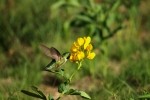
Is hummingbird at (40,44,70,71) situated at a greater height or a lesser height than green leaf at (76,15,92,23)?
lesser

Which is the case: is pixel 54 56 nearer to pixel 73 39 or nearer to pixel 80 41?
pixel 80 41

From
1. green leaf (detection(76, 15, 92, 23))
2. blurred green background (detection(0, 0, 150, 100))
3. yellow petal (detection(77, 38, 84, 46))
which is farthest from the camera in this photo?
green leaf (detection(76, 15, 92, 23))

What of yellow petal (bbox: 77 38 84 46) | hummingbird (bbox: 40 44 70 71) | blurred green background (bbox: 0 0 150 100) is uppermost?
blurred green background (bbox: 0 0 150 100)

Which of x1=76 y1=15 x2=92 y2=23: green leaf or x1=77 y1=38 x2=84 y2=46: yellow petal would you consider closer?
x1=77 y1=38 x2=84 y2=46: yellow petal

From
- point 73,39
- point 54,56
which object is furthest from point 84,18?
point 54,56

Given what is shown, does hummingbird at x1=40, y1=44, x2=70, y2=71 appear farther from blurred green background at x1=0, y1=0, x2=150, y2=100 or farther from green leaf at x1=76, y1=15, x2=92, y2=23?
green leaf at x1=76, y1=15, x2=92, y2=23

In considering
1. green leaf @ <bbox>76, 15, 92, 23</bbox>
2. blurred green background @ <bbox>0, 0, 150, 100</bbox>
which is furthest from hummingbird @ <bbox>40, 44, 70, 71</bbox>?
green leaf @ <bbox>76, 15, 92, 23</bbox>

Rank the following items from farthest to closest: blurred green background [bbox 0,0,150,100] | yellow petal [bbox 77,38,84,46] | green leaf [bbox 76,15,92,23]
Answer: green leaf [bbox 76,15,92,23]
blurred green background [bbox 0,0,150,100]
yellow petal [bbox 77,38,84,46]
